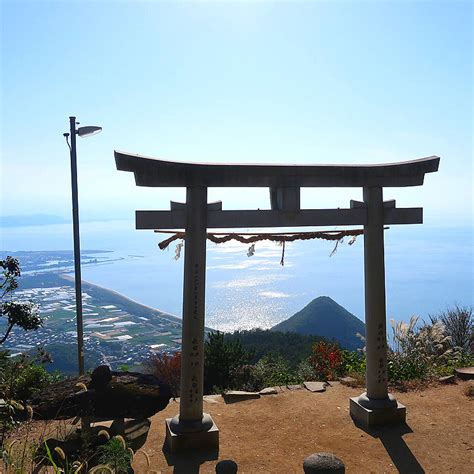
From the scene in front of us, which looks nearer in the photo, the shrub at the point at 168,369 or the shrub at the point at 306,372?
the shrub at the point at 306,372

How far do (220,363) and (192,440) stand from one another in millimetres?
3520

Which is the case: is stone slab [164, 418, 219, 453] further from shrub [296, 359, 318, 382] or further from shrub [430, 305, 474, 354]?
shrub [430, 305, 474, 354]

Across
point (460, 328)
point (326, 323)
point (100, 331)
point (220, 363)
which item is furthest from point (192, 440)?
point (100, 331)

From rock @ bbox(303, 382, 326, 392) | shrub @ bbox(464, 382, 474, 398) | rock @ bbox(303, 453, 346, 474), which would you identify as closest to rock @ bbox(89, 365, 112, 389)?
rock @ bbox(303, 453, 346, 474)

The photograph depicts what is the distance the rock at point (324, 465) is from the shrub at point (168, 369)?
18.0ft

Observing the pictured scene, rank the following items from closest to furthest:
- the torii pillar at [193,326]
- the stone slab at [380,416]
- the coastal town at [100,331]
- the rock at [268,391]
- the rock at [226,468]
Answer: the rock at [226,468] → the torii pillar at [193,326] → the stone slab at [380,416] → the rock at [268,391] → the coastal town at [100,331]

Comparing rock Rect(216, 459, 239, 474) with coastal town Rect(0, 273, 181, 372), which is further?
coastal town Rect(0, 273, 181, 372)

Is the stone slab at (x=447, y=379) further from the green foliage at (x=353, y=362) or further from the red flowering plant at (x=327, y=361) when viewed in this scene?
the red flowering plant at (x=327, y=361)

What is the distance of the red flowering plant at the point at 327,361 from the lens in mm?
9733

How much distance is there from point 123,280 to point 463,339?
12493cm

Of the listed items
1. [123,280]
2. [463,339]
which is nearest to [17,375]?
[463,339]

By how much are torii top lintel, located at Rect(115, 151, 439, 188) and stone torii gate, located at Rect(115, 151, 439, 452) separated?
0.01 metres

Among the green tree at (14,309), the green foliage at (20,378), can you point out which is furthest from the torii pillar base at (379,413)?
the green tree at (14,309)

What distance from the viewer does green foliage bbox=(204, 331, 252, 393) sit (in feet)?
30.2
